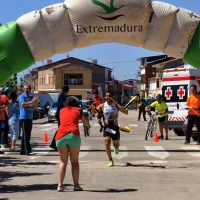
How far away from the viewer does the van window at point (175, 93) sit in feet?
71.9

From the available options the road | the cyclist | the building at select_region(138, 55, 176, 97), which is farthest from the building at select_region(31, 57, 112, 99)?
the road

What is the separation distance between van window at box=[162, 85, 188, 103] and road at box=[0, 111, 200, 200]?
5425mm

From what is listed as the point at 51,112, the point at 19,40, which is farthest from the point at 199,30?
the point at 51,112

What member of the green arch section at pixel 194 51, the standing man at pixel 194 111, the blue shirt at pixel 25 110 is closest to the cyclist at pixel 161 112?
the standing man at pixel 194 111

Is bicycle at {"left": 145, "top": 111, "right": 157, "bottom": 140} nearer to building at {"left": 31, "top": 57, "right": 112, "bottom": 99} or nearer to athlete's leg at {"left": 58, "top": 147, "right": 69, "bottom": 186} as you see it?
athlete's leg at {"left": 58, "top": 147, "right": 69, "bottom": 186}

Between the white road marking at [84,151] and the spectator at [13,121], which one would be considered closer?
the white road marking at [84,151]

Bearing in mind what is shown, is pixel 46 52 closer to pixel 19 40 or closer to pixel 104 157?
pixel 19 40

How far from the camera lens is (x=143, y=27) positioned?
46.8ft

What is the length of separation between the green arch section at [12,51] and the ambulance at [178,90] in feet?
29.5

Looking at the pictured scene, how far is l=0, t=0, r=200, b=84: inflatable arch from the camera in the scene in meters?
13.9

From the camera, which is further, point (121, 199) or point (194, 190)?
point (194, 190)

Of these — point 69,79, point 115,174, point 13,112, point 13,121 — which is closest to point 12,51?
point 13,112

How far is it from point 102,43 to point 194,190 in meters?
6.47

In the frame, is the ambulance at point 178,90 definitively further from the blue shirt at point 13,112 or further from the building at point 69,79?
the building at point 69,79
